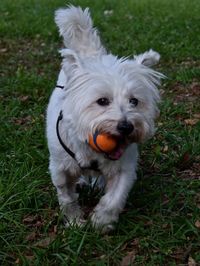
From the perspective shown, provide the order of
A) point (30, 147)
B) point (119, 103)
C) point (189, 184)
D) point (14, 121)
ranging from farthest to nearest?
point (14, 121) < point (30, 147) < point (189, 184) < point (119, 103)

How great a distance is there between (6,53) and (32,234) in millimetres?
5507

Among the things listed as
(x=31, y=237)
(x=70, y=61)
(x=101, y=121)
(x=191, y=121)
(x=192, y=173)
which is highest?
(x=70, y=61)

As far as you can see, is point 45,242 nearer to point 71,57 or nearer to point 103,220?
point 103,220

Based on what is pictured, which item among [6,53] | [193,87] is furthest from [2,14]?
[193,87]

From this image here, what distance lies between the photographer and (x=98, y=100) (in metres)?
3.80

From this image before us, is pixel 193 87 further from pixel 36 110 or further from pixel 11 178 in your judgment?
pixel 11 178

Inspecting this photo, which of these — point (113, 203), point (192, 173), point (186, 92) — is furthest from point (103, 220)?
point (186, 92)

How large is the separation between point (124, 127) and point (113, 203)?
0.71 metres

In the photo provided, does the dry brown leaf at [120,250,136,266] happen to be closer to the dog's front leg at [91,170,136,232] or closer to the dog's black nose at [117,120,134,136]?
the dog's front leg at [91,170,136,232]

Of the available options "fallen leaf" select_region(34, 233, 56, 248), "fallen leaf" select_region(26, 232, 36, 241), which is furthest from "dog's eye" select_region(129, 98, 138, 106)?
"fallen leaf" select_region(26, 232, 36, 241)

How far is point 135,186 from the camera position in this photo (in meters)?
4.91

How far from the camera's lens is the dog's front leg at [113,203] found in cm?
415

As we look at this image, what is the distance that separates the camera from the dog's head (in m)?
3.74

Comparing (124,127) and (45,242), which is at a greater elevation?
(124,127)
